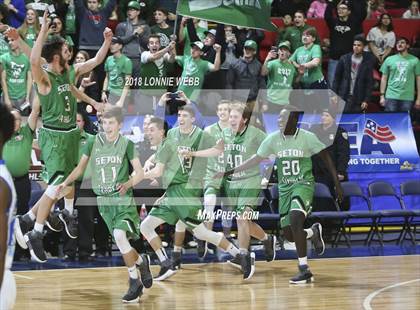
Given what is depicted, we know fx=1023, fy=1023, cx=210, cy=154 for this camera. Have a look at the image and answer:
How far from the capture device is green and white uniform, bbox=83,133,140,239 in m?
11.8

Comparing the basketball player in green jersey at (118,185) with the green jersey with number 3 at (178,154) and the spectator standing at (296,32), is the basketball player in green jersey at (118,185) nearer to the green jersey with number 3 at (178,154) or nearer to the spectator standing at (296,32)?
the green jersey with number 3 at (178,154)

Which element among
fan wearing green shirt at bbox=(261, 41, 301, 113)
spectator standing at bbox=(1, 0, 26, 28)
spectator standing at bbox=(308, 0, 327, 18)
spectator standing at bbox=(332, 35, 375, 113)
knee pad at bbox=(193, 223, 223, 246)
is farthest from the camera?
spectator standing at bbox=(308, 0, 327, 18)

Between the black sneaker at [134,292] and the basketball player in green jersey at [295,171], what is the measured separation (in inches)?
86.7

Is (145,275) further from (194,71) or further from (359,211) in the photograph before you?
(194,71)

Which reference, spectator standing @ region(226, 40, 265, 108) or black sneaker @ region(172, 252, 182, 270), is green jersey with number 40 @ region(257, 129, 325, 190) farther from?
spectator standing @ region(226, 40, 265, 108)

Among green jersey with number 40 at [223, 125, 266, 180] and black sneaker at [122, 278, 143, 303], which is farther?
green jersey with number 40 at [223, 125, 266, 180]

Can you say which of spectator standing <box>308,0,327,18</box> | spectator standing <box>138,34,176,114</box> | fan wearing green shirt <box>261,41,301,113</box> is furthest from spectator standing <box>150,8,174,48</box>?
spectator standing <box>308,0,327,18</box>

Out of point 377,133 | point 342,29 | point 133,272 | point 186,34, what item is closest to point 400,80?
point 342,29

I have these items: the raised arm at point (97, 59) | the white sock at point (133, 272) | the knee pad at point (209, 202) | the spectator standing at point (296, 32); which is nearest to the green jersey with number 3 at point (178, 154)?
the knee pad at point (209, 202)

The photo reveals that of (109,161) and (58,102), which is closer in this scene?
(109,161)

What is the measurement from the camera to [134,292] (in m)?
11.8

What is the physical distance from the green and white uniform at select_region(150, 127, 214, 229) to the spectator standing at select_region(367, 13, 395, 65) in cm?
744

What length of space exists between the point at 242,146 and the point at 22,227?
10.7 feet

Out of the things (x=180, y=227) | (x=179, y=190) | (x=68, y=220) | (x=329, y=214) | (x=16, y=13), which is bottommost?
(x=329, y=214)
